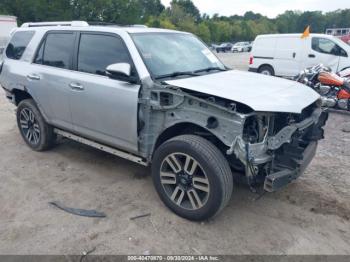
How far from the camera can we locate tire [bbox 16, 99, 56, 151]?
5.02 meters

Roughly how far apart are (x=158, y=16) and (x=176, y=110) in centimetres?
6375

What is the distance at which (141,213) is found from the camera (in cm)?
358

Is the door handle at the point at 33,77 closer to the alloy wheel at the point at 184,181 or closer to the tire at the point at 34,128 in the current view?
the tire at the point at 34,128

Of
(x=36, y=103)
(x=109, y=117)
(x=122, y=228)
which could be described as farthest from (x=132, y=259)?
(x=36, y=103)

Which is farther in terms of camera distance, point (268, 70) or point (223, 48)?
point (223, 48)

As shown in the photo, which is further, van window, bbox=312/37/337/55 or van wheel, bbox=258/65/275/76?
van wheel, bbox=258/65/275/76

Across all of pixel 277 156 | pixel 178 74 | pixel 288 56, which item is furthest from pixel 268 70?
pixel 277 156

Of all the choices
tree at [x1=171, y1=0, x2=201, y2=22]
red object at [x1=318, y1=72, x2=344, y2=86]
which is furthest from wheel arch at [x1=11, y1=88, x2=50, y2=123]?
tree at [x1=171, y1=0, x2=201, y2=22]

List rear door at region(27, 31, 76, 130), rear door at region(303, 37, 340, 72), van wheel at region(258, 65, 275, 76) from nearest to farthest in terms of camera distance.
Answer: rear door at region(27, 31, 76, 130) < rear door at region(303, 37, 340, 72) < van wheel at region(258, 65, 275, 76)

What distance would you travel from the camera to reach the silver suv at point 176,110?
3125mm

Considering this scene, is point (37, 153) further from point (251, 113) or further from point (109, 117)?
point (251, 113)

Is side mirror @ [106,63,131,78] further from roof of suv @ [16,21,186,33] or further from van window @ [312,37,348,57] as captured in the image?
van window @ [312,37,348,57]

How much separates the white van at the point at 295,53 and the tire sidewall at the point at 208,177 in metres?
10.5

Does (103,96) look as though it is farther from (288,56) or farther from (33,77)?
(288,56)
